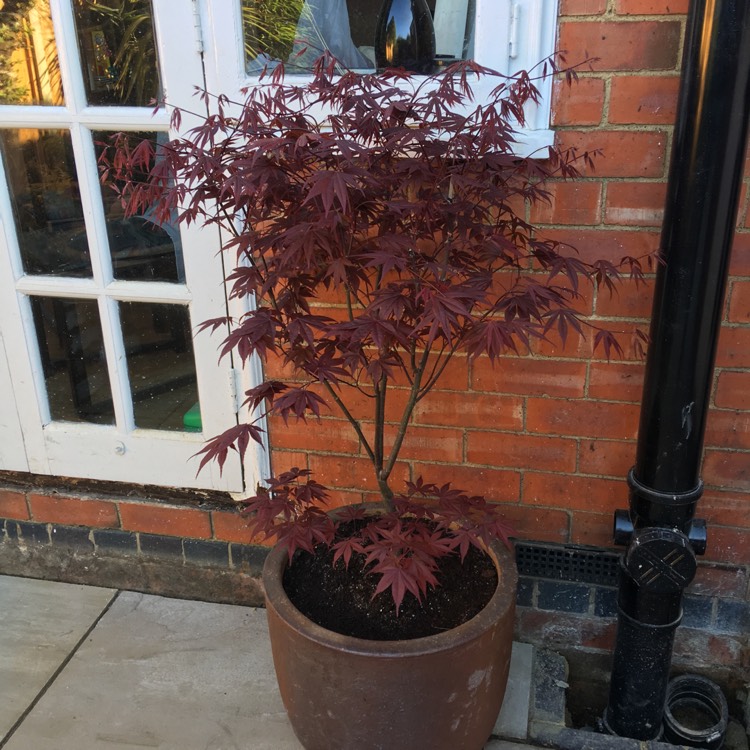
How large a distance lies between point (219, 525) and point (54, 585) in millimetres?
703

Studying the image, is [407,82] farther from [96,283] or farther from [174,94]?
[96,283]

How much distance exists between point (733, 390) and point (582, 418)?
0.41 metres

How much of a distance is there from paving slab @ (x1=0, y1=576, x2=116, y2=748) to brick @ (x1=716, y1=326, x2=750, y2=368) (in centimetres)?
216

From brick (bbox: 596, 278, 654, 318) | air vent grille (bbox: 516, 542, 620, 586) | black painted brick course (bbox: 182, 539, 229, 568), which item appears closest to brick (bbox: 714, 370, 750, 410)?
brick (bbox: 596, 278, 654, 318)

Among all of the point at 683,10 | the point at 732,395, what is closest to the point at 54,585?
the point at 732,395

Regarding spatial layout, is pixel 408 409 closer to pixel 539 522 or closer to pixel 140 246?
pixel 539 522

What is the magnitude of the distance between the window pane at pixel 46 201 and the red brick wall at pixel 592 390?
874 mm

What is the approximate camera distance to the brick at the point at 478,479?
7.14ft

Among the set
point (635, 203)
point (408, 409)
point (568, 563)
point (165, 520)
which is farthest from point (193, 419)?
point (635, 203)

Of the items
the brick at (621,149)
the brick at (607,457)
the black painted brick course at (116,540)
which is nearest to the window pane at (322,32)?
the brick at (621,149)

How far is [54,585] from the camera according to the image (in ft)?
8.55

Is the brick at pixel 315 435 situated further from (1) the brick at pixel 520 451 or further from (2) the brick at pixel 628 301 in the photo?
(2) the brick at pixel 628 301

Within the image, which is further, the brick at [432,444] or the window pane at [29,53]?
the brick at [432,444]

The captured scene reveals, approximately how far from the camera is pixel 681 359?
174cm
